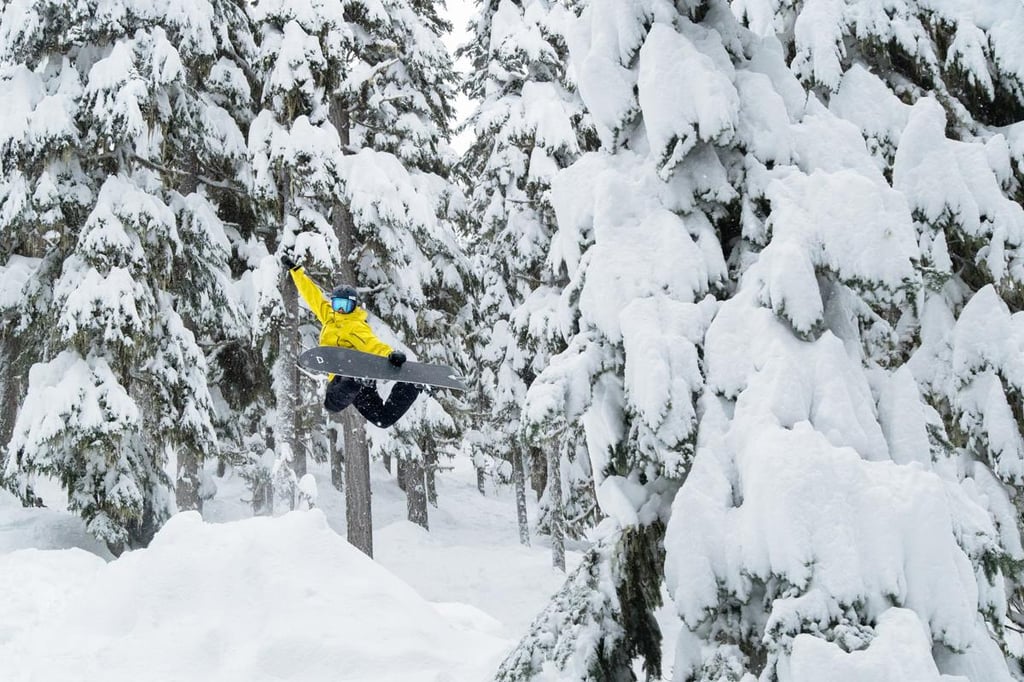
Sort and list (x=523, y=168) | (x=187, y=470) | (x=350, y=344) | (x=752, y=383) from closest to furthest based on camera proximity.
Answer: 1. (x=752, y=383)
2. (x=350, y=344)
3. (x=187, y=470)
4. (x=523, y=168)

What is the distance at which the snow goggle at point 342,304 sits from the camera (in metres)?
8.28

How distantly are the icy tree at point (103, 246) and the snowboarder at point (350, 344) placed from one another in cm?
413

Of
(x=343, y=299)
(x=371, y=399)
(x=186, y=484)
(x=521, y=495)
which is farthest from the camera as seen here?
(x=521, y=495)

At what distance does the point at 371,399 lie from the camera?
9453mm

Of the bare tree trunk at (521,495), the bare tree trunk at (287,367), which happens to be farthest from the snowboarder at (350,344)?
the bare tree trunk at (521,495)

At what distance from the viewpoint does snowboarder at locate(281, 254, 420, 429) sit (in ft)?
27.4

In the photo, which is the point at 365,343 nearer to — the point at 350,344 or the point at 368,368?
the point at 350,344

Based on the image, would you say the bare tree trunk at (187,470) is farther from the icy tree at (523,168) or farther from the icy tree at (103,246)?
the icy tree at (523,168)

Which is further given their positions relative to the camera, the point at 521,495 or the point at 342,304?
the point at 521,495

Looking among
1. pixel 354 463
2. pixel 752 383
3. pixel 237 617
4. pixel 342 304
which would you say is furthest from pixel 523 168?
pixel 752 383

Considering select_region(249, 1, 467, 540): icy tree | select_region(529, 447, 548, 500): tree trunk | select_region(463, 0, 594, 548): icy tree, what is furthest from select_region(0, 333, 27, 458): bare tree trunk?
select_region(529, 447, 548, 500): tree trunk

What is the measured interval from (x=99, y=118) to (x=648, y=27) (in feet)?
33.2

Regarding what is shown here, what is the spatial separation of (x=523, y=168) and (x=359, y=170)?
494 cm

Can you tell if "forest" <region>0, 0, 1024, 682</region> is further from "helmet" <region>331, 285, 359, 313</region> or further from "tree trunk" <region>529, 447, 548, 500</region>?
"tree trunk" <region>529, 447, 548, 500</region>
